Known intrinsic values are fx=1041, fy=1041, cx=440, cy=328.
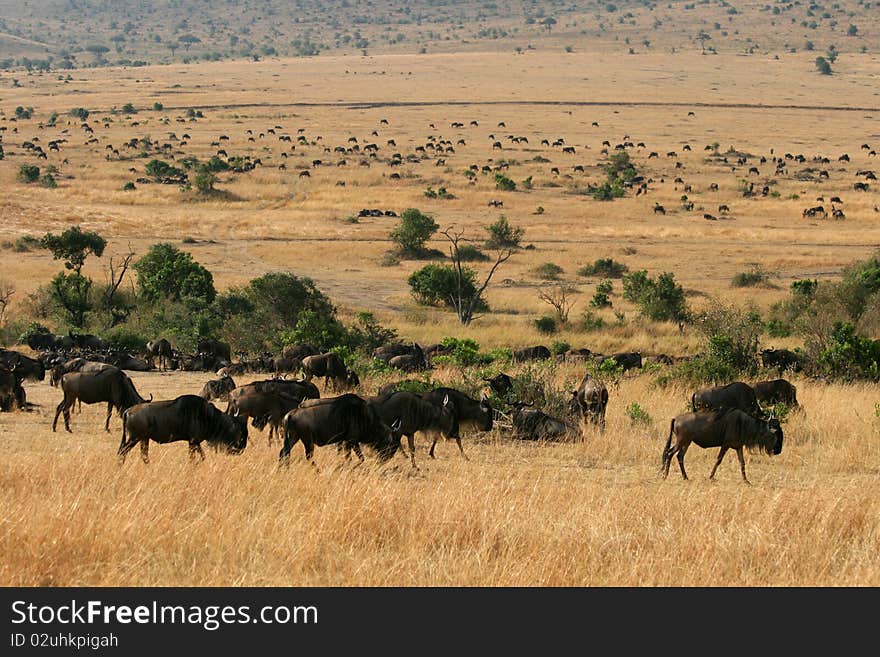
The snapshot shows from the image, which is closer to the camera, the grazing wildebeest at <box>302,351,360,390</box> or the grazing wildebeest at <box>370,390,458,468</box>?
the grazing wildebeest at <box>370,390,458,468</box>

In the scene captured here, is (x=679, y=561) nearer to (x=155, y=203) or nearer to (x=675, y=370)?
(x=675, y=370)

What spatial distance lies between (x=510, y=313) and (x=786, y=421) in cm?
1965

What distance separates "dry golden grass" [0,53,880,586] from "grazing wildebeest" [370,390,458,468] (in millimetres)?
390

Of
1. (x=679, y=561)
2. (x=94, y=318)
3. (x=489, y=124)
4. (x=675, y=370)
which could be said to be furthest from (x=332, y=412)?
(x=489, y=124)

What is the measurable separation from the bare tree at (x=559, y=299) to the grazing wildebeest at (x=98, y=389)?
1809 cm

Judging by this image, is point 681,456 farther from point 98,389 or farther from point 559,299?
point 559,299

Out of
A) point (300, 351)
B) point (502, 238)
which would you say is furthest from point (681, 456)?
point (502, 238)

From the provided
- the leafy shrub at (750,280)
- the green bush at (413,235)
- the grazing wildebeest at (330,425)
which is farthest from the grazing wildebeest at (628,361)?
the green bush at (413,235)

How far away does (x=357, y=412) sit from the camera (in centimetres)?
968

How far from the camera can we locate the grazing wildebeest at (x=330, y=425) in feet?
31.1

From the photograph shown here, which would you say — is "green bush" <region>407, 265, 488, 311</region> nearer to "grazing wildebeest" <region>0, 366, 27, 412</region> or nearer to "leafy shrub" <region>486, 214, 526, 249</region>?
"leafy shrub" <region>486, 214, 526, 249</region>

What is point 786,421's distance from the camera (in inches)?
515

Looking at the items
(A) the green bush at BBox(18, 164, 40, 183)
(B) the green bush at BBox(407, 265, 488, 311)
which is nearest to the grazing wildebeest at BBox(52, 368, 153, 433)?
(B) the green bush at BBox(407, 265, 488, 311)

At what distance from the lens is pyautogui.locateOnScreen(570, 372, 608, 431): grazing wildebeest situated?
13188 millimetres
